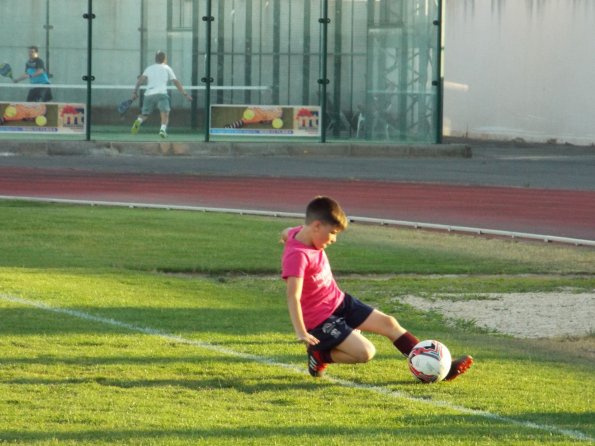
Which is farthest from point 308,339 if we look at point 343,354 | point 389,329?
point 389,329

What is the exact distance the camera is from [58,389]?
769 cm

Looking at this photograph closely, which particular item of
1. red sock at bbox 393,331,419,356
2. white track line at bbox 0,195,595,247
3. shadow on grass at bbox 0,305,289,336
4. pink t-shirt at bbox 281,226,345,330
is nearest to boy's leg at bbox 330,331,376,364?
pink t-shirt at bbox 281,226,345,330

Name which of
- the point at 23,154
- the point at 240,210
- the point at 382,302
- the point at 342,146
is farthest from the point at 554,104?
the point at 382,302

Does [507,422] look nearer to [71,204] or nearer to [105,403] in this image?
[105,403]

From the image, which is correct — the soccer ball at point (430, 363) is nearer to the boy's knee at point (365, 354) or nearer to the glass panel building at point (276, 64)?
the boy's knee at point (365, 354)

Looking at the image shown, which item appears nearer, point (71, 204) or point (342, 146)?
point (71, 204)

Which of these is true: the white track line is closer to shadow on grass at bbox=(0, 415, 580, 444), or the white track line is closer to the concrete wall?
shadow on grass at bbox=(0, 415, 580, 444)

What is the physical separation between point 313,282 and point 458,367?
104cm

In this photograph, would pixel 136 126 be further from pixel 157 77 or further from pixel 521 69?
pixel 521 69

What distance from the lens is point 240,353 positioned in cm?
902

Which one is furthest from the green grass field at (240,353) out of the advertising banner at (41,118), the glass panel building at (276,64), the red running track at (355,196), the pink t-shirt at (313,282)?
the glass panel building at (276,64)

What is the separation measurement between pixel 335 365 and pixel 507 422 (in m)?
1.81

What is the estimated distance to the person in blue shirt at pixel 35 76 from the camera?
30141 mm

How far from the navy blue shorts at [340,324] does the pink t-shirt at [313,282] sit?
44 millimetres
